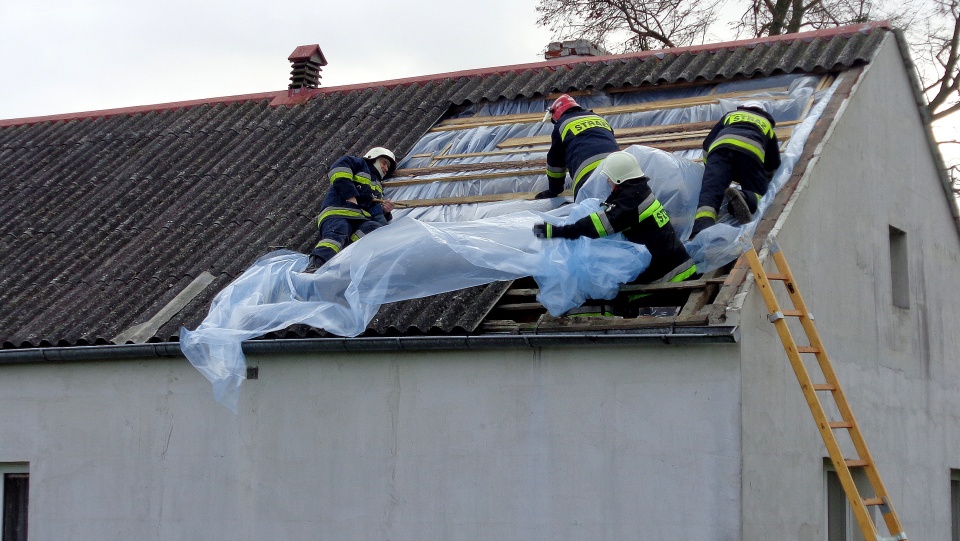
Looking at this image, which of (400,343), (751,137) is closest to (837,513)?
(751,137)

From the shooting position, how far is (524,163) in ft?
32.3

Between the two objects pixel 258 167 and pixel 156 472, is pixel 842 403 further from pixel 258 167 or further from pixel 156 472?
pixel 258 167

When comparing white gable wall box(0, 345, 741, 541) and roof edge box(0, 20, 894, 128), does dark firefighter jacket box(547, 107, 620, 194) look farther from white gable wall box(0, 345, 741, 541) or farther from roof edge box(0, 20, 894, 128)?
roof edge box(0, 20, 894, 128)

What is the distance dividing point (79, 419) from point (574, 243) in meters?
3.95

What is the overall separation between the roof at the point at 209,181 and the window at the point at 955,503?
3.96m

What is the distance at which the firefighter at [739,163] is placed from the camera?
805 centimetres

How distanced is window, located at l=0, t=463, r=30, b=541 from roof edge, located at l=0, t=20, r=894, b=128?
17.7 feet

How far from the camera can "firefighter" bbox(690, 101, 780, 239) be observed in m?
8.05

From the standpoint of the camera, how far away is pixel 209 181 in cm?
1130

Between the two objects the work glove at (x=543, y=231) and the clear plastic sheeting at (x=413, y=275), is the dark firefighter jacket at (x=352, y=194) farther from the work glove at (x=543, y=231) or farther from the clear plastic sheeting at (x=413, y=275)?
the work glove at (x=543, y=231)

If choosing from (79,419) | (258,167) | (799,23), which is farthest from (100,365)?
(799,23)

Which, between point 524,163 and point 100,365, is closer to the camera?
point 100,365

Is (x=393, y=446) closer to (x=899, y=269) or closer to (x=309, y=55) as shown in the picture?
(x=899, y=269)

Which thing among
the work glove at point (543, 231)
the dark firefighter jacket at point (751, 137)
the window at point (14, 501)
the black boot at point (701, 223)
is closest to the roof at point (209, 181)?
the work glove at point (543, 231)
